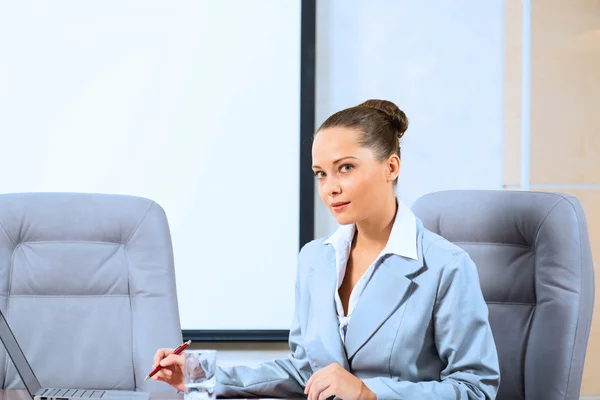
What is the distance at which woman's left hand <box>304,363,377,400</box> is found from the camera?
143 cm

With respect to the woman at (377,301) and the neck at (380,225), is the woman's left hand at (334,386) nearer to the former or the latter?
the woman at (377,301)

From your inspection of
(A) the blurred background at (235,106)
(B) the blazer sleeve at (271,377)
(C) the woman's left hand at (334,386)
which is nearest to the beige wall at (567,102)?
(A) the blurred background at (235,106)

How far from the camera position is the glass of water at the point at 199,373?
56.9 inches

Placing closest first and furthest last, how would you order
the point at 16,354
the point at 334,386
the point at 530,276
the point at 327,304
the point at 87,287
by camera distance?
1. the point at 334,386
2. the point at 16,354
3. the point at 327,304
4. the point at 530,276
5. the point at 87,287

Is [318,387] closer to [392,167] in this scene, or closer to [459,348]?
[459,348]

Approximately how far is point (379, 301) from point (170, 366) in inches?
18.6

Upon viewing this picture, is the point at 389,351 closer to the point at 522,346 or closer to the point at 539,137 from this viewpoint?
the point at 522,346

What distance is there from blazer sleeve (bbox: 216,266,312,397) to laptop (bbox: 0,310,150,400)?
0.21 meters

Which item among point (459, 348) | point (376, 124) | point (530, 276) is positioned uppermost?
point (376, 124)

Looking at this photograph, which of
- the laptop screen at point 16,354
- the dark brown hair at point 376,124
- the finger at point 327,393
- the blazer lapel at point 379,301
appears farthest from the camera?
the dark brown hair at point 376,124

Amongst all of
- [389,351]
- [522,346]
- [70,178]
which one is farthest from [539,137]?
[70,178]

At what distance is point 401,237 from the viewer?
174cm

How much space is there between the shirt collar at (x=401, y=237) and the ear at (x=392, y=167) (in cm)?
7

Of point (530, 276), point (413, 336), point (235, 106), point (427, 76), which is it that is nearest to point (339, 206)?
point (413, 336)
